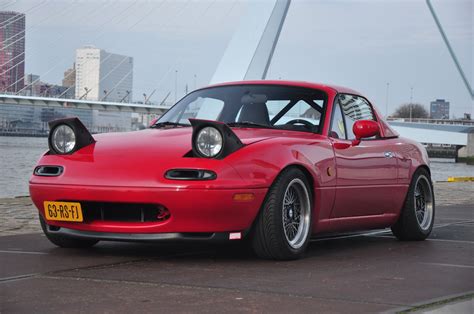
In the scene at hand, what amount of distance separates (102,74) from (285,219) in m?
50.0

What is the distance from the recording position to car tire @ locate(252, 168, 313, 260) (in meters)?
4.59

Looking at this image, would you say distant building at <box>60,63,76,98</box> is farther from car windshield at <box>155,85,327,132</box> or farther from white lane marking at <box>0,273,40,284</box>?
white lane marking at <box>0,273,40,284</box>

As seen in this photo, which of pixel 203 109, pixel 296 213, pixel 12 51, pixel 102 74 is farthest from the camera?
pixel 102 74

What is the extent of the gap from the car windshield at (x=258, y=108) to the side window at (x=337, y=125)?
10cm

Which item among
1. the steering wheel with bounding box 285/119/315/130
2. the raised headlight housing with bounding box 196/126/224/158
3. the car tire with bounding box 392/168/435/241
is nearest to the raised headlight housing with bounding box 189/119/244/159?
the raised headlight housing with bounding box 196/126/224/158

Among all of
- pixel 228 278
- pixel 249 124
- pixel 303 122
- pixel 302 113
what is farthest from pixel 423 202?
pixel 228 278

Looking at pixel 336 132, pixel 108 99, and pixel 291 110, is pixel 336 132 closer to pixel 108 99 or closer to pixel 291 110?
pixel 291 110

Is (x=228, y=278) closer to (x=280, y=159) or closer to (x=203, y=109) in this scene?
(x=280, y=159)

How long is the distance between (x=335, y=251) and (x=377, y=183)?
674 mm

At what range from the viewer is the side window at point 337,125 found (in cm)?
549

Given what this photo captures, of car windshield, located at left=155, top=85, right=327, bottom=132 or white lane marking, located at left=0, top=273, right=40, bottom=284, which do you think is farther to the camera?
car windshield, located at left=155, top=85, right=327, bottom=132

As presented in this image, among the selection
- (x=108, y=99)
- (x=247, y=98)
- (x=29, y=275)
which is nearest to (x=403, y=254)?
(x=247, y=98)

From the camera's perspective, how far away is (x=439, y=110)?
13675 centimetres

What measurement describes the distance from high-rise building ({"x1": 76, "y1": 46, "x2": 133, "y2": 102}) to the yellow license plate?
47.7 m
